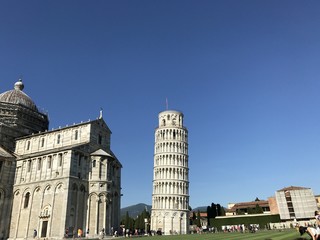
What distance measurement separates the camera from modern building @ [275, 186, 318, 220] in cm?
8175

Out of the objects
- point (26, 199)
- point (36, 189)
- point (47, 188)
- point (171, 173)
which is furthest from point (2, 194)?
point (171, 173)

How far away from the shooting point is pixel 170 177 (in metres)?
75.5

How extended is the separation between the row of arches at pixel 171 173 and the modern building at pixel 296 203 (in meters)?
28.1

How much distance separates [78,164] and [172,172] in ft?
118

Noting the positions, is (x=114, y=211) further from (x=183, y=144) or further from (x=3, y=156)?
(x=183, y=144)

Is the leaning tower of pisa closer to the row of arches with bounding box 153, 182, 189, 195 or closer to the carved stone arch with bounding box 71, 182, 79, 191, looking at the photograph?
the row of arches with bounding box 153, 182, 189, 195

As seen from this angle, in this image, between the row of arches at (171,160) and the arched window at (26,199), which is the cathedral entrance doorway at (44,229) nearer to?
the arched window at (26,199)

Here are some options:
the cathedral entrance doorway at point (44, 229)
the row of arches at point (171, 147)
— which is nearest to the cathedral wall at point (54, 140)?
the cathedral entrance doorway at point (44, 229)

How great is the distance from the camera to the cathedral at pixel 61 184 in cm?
4109

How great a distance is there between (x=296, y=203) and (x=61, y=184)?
220 feet

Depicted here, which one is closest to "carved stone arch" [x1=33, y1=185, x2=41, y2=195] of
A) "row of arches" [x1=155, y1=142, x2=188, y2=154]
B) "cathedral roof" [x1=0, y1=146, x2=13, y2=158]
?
"cathedral roof" [x1=0, y1=146, x2=13, y2=158]

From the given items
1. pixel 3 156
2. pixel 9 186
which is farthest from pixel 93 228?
pixel 3 156

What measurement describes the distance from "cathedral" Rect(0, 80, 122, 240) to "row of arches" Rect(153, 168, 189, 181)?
27389 millimetres

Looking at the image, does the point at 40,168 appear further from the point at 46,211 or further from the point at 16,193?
the point at 46,211
